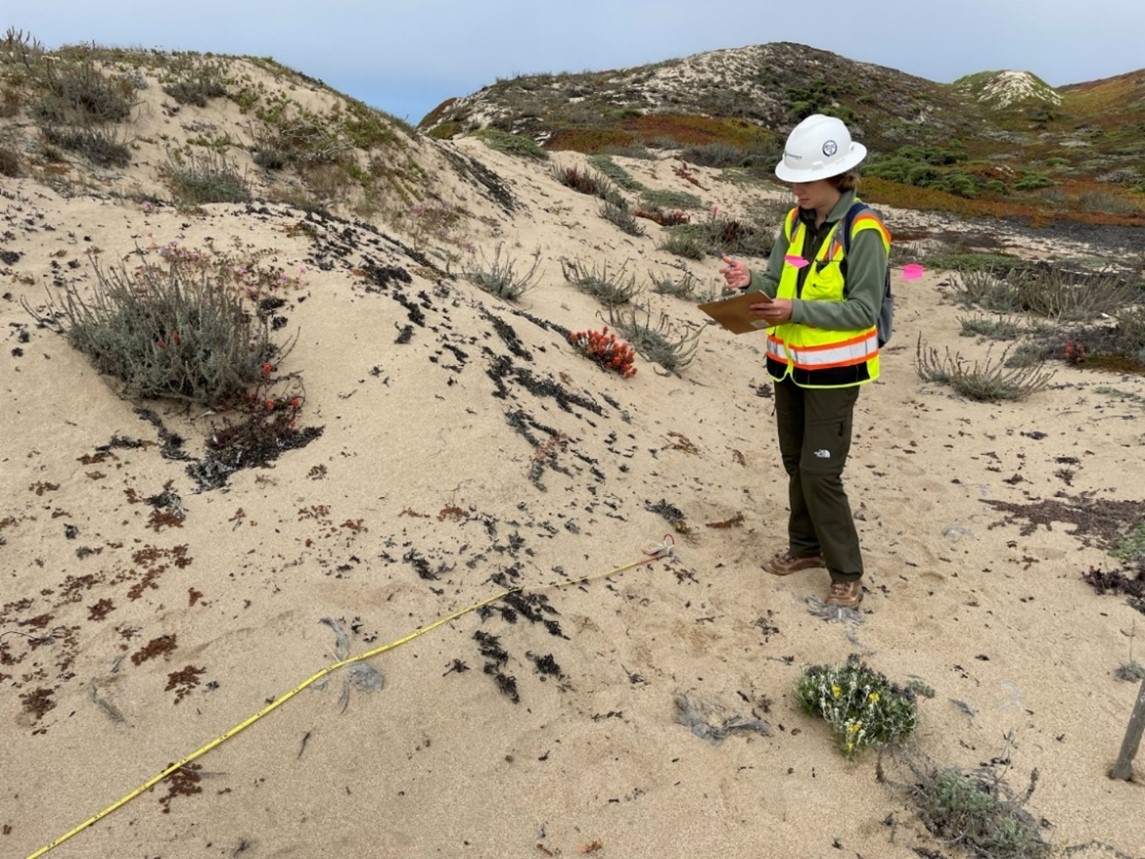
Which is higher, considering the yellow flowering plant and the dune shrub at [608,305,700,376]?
the dune shrub at [608,305,700,376]

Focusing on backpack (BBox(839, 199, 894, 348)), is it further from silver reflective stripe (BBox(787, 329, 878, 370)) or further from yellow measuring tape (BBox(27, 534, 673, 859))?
yellow measuring tape (BBox(27, 534, 673, 859))

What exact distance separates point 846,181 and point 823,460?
122cm

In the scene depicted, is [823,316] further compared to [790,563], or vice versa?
[790,563]

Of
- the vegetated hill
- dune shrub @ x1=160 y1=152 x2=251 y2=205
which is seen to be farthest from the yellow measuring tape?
the vegetated hill

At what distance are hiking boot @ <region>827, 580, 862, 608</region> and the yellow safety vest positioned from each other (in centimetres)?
100

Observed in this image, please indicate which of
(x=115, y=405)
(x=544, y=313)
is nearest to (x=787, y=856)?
(x=115, y=405)

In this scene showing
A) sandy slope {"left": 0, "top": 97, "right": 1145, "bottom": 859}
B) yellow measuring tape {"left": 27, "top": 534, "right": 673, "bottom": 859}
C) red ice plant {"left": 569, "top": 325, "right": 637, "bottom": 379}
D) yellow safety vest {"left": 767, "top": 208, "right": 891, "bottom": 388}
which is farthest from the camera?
red ice plant {"left": 569, "top": 325, "right": 637, "bottom": 379}

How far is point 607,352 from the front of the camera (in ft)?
19.7

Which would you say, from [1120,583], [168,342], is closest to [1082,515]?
[1120,583]

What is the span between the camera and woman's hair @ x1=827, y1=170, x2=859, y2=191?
2965 millimetres

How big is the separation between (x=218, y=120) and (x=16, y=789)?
345 inches

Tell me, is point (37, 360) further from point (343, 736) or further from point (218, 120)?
point (218, 120)

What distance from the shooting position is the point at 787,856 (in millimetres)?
2256

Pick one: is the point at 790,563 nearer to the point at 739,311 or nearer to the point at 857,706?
the point at 857,706
